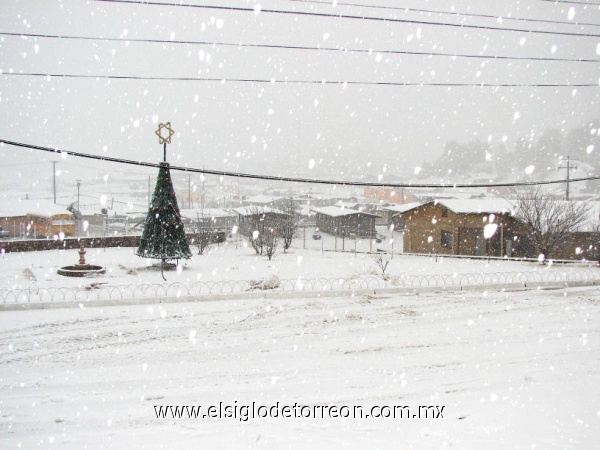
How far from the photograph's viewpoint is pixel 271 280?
1481 centimetres

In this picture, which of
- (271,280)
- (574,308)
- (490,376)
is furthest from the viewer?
(271,280)

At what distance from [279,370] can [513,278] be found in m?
13.2

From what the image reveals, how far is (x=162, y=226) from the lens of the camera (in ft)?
58.2

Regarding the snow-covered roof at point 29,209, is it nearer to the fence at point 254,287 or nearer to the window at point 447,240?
the fence at point 254,287

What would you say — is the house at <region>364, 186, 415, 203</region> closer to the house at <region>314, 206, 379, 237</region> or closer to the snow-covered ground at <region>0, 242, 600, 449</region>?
the house at <region>314, 206, 379, 237</region>

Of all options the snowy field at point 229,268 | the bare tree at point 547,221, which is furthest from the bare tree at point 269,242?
the bare tree at point 547,221

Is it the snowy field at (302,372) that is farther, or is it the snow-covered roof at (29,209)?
the snow-covered roof at (29,209)

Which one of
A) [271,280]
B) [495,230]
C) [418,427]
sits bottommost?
[418,427]

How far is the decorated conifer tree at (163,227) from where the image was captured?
17.6 metres

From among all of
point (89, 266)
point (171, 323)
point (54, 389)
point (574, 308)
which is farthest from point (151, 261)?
point (574, 308)

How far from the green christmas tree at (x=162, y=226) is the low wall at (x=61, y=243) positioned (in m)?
11.1

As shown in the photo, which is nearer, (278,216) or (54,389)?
(54,389)

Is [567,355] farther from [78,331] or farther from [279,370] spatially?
[78,331]

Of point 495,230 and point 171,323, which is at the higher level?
point 495,230
